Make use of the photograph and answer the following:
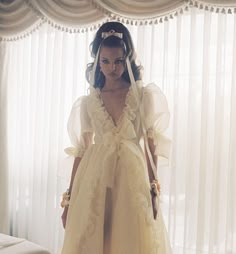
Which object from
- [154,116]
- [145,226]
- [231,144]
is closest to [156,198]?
[145,226]

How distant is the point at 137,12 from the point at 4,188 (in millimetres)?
1425

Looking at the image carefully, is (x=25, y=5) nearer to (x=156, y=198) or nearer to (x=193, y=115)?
(x=193, y=115)

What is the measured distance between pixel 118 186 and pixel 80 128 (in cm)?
33

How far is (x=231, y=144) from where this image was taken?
189 centimetres

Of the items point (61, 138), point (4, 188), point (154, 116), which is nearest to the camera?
point (154, 116)

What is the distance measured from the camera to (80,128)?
5.41ft

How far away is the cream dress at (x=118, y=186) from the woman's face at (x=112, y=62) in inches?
3.6

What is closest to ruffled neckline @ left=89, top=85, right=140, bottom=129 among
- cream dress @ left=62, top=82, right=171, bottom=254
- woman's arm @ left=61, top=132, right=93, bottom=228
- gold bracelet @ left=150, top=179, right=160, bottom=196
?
cream dress @ left=62, top=82, right=171, bottom=254

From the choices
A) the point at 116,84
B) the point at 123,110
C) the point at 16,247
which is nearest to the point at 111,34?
the point at 116,84

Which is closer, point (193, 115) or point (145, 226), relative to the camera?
point (145, 226)

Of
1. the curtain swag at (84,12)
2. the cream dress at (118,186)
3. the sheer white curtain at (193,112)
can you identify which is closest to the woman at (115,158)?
the cream dress at (118,186)

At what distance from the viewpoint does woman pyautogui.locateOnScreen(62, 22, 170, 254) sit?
1433 mm

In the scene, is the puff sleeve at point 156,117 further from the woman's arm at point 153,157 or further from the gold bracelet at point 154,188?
the gold bracelet at point 154,188

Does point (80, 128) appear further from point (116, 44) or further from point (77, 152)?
point (116, 44)
